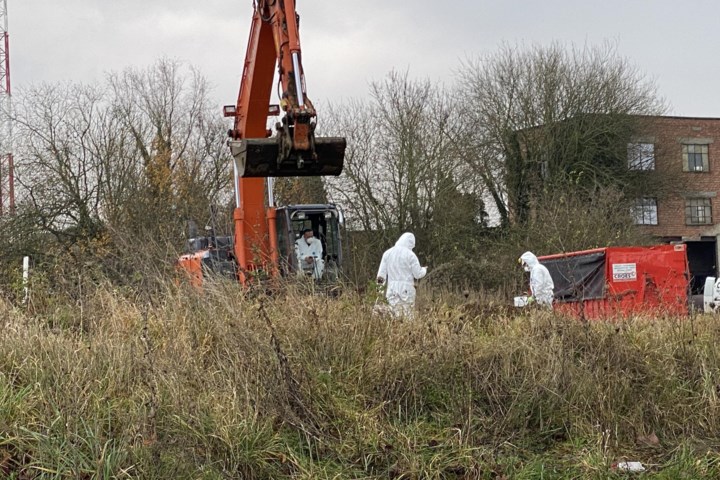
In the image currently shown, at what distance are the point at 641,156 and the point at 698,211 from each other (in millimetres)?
8878

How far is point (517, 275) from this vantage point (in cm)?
2161

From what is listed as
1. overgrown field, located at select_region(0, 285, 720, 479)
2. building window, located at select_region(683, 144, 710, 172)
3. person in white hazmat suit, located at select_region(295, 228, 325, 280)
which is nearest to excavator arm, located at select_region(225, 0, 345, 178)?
overgrown field, located at select_region(0, 285, 720, 479)

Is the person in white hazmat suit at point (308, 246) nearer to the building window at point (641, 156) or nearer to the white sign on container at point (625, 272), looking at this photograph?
the white sign on container at point (625, 272)

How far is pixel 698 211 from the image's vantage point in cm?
4188

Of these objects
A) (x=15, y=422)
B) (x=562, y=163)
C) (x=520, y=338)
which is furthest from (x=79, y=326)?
(x=562, y=163)

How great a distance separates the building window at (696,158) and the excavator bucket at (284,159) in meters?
34.8

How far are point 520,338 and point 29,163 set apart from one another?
22.8 m

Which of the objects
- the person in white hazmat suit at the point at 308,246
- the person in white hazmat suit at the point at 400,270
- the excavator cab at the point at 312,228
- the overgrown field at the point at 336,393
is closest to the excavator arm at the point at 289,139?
the person in white hazmat suit at the point at 400,270

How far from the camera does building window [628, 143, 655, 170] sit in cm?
3419

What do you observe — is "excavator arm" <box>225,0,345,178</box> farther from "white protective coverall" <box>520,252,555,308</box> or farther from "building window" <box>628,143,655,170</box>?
"building window" <box>628,143,655,170</box>

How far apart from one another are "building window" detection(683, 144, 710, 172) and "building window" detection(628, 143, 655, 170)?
6.79m

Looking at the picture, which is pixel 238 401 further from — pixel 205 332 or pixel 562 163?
pixel 562 163

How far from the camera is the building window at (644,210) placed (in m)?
34.7

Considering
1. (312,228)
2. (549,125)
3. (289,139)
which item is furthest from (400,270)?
(549,125)
